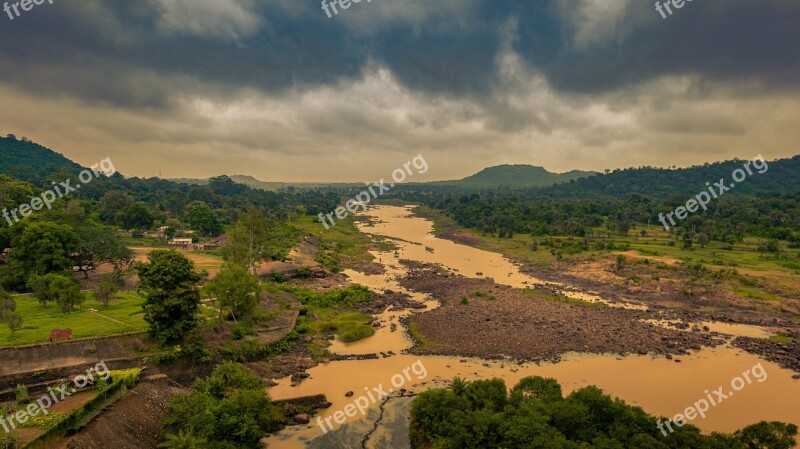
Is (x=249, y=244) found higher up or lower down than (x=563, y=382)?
higher up

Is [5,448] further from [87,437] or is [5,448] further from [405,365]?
[405,365]

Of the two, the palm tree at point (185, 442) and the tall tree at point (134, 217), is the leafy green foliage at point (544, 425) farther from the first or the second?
the tall tree at point (134, 217)

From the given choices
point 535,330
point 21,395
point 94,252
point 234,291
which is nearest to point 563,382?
point 535,330

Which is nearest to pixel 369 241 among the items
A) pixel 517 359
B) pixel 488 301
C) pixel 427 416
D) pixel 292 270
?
pixel 292 270

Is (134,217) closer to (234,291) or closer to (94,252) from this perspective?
(94,252)

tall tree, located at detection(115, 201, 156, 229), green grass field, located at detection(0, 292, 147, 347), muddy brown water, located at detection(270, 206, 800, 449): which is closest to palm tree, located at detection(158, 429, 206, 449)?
muddy brown water, located at detection(270, 206, 800, 449)

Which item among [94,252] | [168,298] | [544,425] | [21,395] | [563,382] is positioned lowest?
[563,382]
